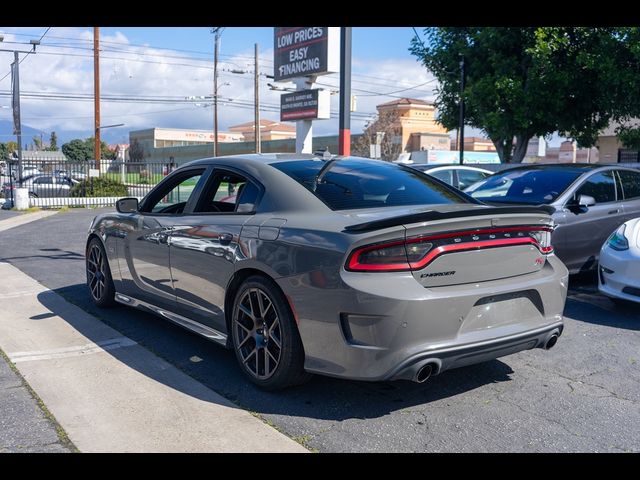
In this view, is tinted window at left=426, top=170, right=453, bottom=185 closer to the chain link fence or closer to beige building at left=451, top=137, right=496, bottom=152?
the chain link fence

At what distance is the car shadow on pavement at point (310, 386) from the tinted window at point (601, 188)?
12.2 feet

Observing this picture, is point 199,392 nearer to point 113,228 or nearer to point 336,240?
point 336,240

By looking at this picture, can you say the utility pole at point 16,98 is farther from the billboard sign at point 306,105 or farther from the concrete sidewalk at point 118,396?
the concrete sidewalk at point 118,396

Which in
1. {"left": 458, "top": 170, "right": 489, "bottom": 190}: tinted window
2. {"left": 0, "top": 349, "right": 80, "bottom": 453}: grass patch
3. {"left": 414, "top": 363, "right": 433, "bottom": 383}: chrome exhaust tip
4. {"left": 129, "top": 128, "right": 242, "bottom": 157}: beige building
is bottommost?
{"left": 0, "top": 349, "right": 80, "bottom": 453}: grass patch

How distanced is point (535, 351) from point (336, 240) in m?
2.32

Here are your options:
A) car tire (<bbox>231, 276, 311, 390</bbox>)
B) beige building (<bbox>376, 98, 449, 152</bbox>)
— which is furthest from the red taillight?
beige building (<bbox>376, 98, 449, 152</bbox>)

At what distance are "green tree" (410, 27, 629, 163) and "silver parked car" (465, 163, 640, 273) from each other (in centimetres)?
1303

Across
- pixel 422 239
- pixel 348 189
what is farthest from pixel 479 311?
pixel 348 189

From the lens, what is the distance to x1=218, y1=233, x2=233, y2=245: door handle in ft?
14.0

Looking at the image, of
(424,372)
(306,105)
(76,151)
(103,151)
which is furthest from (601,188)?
(76,151)

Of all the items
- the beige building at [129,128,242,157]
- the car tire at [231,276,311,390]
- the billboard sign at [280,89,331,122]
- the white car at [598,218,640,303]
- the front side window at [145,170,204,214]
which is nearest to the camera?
the car tire at [231,276,311,390]

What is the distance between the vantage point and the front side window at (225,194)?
454cm

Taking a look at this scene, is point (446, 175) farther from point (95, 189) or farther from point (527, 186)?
point (95, 189)

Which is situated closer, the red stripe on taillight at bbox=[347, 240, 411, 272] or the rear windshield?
the red stripe on taillight at bbox=[347, 240, 411, 272]
